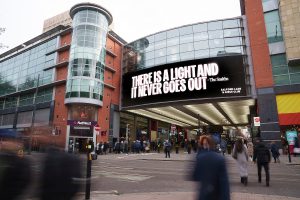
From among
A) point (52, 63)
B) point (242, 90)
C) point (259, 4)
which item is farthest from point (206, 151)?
point (52, 63)

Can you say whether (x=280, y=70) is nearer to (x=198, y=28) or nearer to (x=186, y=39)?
(x=198, y=28)

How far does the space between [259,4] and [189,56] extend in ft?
35.9

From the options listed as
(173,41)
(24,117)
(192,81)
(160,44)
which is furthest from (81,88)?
(24,117)

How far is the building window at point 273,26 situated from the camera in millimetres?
30719

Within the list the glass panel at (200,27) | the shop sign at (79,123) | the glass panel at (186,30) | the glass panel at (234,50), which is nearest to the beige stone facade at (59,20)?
the glass panel at (186,30)

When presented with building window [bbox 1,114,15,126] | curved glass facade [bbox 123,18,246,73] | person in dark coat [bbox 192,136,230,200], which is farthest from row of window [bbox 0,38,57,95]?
person in dark coat [bbox 192,136,230,200]

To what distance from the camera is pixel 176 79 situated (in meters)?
36.7

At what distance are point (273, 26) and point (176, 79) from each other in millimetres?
13562

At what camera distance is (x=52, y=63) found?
144ft

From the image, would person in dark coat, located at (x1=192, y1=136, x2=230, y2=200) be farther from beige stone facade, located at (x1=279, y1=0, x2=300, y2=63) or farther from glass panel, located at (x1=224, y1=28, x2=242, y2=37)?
glass panel, located at (x1=224, y1=28, x2=242, y2=37)

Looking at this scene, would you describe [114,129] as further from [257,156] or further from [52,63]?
[257,156]

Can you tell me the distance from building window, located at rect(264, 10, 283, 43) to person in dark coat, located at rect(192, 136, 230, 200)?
31259mm

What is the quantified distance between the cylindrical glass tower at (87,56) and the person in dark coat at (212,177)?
115 feet

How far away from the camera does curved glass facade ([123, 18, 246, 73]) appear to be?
36219 millimetres
